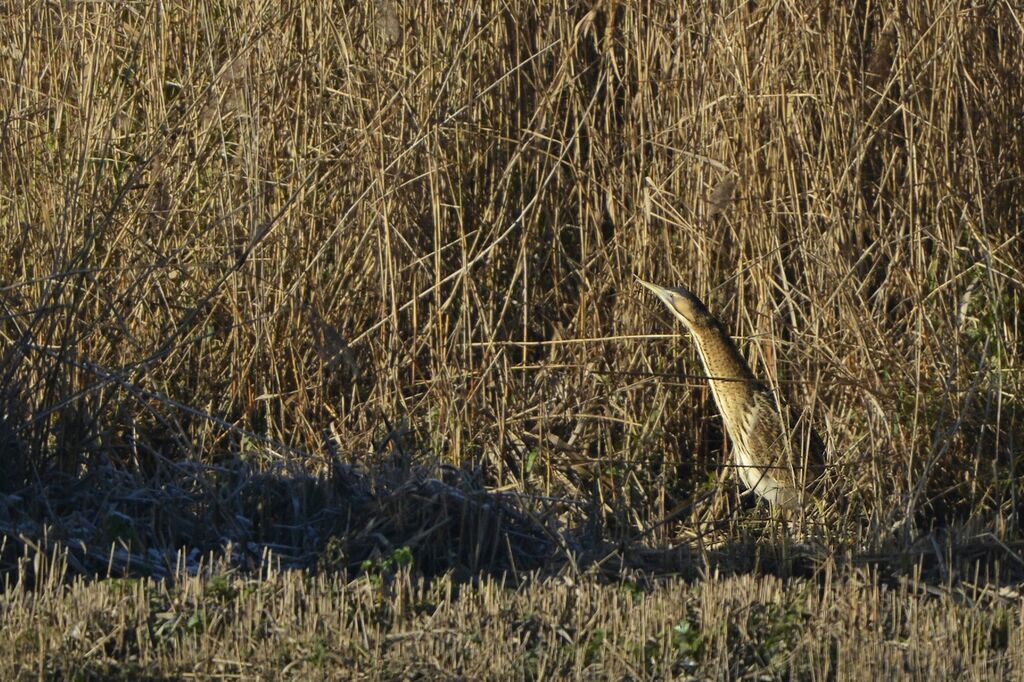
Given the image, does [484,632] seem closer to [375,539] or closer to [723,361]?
[375,539]

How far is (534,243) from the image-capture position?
21.3 feet

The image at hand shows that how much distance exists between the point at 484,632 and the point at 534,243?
296cm

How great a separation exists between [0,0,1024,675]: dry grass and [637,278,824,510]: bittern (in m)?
0.11

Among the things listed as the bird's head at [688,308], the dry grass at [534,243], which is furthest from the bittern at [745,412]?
the dry grass at [534,243]

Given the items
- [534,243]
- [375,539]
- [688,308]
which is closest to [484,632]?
[375,539]

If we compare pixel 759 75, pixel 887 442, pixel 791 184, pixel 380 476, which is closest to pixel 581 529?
pixel 380 476

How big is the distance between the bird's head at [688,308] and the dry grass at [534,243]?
25 centimetres

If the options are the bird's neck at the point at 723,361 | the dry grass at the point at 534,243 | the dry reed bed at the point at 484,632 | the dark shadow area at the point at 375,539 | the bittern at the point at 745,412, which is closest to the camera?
the dry reed bed at the point at 484,632

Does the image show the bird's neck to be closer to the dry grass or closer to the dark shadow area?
the dry grass

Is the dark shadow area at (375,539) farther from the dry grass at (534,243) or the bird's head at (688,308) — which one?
the bird's head at (688,308)

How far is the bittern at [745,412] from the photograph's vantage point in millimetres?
5812

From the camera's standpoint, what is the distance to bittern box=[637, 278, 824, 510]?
5812 millimetres

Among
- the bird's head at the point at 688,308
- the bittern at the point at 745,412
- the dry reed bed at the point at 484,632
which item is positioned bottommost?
the dry reed bed at the point at 484,632

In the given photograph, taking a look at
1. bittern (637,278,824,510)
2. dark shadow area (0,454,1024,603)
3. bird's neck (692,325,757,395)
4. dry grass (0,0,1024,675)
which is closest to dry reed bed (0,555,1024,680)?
dark shadow area (0,454,1024,603)
